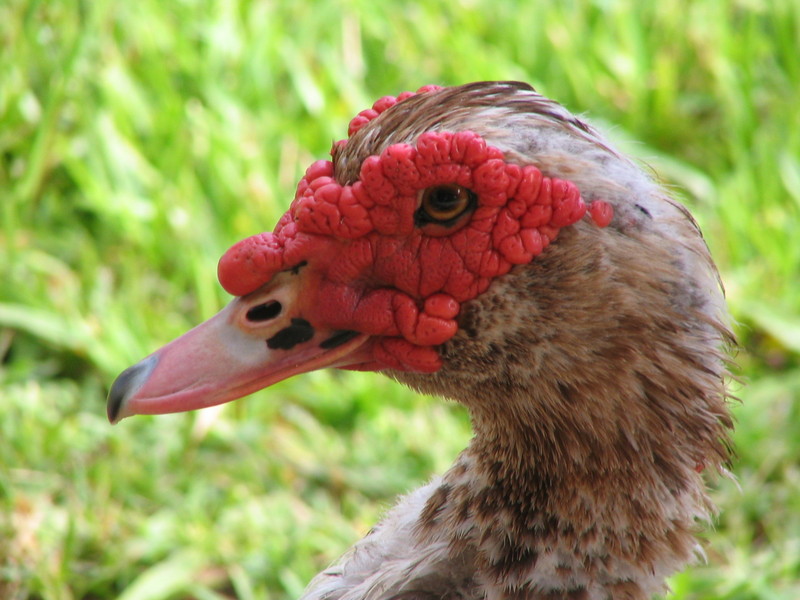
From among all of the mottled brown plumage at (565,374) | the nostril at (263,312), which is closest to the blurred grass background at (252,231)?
the mottled brown plumage at (565,374)

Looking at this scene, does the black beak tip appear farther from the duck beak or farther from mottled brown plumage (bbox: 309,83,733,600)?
mottled brown plumage (bbox: 309,83,733,600)

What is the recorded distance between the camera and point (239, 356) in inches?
77.5

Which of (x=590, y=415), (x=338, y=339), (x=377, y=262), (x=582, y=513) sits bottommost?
(x=582, y=513)

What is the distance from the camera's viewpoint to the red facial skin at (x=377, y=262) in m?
1.79

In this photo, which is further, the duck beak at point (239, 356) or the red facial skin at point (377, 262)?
the duck beak at point (239, 356)

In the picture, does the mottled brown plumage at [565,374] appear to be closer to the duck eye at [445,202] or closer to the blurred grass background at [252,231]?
the duck eye at [445,202]

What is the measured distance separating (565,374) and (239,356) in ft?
1.92

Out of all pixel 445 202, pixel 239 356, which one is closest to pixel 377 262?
pixel 445 202

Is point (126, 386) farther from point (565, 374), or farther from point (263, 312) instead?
point (565, 374)

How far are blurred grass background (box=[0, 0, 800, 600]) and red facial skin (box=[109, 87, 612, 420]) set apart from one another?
970 millimetres

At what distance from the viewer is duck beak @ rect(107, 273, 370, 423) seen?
1943 millimetres

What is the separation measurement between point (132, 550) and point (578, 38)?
2849 millimetres

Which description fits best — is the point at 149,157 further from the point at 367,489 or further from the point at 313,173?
the point at 313,173

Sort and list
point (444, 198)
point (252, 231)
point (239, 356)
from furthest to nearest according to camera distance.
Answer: point (252, 231)
point (239, 356)
point (444, 198)
